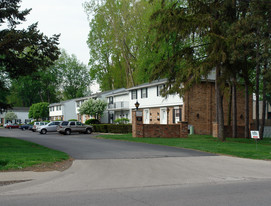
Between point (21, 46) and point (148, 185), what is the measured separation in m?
12.3

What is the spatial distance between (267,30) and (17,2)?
60.0 ft

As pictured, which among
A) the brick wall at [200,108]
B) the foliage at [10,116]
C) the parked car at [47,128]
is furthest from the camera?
the foliage at [10,116]

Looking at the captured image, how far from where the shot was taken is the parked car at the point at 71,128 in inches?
1448

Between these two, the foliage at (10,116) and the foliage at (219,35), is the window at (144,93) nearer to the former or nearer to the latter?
the foliage at (219,35)

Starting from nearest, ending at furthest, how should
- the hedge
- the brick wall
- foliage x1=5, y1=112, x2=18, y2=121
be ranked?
the brick wall → the hedge → foliage x1=5, y1=112, x2=18, y2=121

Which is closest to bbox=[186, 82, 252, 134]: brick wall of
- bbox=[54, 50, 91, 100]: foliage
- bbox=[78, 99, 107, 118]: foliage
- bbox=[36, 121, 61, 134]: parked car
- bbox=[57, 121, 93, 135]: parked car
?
bbox=[57, 121, 93, 135]: parked car

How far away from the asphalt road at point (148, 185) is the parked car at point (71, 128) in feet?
79.9

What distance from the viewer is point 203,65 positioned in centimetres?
2148

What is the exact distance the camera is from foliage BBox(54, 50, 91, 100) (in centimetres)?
8112

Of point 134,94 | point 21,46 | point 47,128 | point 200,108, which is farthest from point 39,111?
point 21,46

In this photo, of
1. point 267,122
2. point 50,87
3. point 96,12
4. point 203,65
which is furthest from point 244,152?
point 50,87

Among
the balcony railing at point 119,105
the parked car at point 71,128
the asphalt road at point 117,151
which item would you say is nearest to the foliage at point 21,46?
the asphalt road at point 117,151

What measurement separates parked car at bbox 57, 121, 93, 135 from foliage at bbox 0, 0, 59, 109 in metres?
13.3

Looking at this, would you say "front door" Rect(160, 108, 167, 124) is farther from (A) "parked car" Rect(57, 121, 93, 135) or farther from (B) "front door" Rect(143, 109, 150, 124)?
(A) "parked car" Rect(57, 121, 93, 135)
